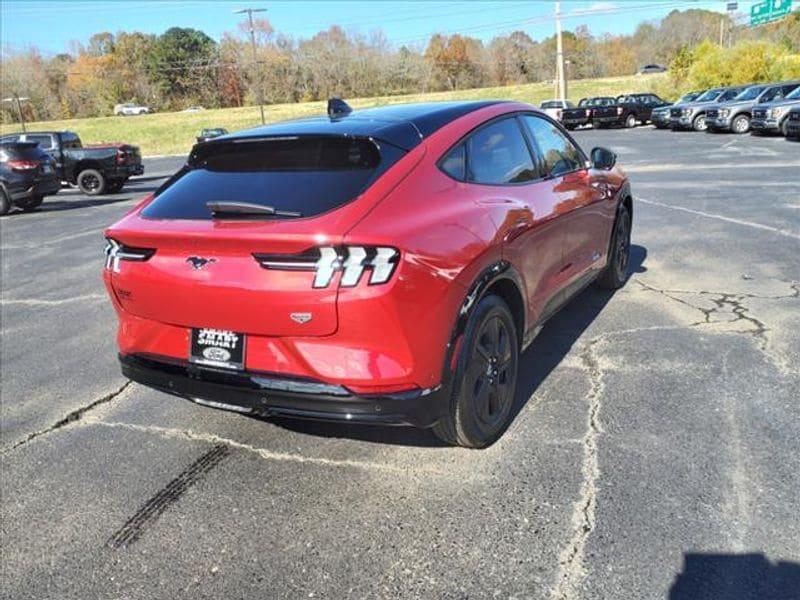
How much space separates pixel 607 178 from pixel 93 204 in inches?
596

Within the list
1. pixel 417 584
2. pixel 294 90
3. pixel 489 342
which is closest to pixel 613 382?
pixel 489 342

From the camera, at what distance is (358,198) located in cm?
282

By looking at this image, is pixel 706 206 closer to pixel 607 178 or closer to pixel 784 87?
pixel 607 178

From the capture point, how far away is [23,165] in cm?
1538

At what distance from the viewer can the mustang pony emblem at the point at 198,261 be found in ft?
9.66

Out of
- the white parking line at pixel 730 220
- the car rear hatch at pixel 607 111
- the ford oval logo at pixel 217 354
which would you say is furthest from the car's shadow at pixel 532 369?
the car rear hatch at pixel 607 111

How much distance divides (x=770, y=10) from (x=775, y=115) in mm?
33757

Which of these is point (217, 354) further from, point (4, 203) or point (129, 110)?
point (129, 110)

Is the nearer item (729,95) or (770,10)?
(729,95)

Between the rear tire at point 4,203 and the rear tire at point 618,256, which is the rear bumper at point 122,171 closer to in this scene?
the rear tire at point 4,203

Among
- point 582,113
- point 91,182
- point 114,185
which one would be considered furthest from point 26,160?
point 582,113

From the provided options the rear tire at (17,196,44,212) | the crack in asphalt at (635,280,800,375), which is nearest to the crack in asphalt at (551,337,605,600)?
the crack in asphalt at (635,280,800,375)

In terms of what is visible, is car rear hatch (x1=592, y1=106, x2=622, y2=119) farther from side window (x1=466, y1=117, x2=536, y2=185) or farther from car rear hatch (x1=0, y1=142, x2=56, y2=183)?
side window (x1=466, y1=117, x2=536, y2=185)

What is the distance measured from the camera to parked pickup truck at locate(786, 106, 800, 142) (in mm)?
20141
